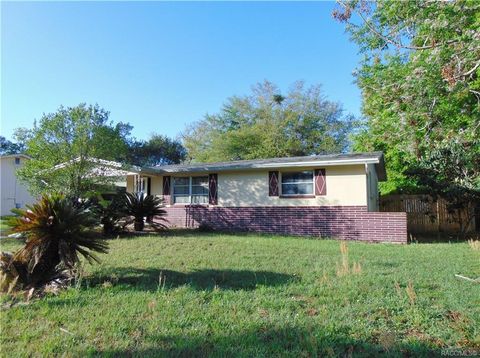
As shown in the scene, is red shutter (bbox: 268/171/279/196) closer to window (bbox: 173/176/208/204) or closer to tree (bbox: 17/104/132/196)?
window (bbox: 173/176/208/204)

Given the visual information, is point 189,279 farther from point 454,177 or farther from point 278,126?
point 278,126

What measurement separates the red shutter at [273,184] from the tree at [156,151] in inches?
970

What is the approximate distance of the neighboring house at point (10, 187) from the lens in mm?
25875

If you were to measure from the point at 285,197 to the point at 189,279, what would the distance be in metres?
8.75

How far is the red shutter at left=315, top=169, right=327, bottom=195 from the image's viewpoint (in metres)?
13.1

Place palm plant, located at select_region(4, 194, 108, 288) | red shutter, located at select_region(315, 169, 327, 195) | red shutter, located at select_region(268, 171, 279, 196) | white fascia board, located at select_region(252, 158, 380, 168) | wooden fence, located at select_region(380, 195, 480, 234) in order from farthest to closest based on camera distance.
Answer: wooden fence, located at select_region(380, 195, 480, 234), red shutter, located at select_region(268, 171, 279, 196), red shutter, located at select_region(315, 169, 327, 195), white fascia board, located at select_region(252, 158, 380, 168), palm plant, located at select_region(4, 194, 108, 288)

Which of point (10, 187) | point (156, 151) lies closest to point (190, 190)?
point (10, 187)

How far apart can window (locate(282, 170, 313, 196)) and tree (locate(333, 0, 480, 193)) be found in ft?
13.2

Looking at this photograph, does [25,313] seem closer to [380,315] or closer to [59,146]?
[380,315]

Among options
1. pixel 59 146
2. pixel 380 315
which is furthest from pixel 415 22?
pixel 59 146

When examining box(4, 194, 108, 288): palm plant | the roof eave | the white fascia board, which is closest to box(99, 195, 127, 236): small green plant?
the roof eave

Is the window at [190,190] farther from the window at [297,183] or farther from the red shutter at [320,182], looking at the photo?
the red shutter at [320,182]

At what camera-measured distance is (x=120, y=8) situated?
28.0 ft

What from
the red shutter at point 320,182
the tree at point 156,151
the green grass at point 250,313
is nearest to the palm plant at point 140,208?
the red shutter at point 320,182
